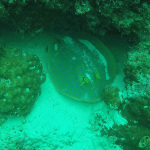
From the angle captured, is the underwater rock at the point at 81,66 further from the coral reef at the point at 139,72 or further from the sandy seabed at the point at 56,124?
the coral reef at the point at 139,72

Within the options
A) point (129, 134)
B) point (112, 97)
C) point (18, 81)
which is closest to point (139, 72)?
point (112, 97)

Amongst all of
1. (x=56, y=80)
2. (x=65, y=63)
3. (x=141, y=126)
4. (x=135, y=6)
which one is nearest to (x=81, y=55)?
(x=65, y=63)

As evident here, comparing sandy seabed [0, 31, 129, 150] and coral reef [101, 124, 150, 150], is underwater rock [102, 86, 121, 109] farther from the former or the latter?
coral reef [101, 124, 150, 150]

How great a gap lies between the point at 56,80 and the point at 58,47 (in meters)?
1.04

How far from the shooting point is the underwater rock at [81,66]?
4508 millimetres

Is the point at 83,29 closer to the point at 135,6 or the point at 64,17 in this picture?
the point at 64,17

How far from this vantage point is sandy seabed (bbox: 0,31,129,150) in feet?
13.7

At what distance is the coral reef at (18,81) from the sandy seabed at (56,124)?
36cm

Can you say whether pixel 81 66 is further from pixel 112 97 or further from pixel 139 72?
pixel 139 72

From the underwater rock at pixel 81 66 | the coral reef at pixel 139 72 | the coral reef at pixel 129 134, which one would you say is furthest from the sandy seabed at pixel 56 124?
the coral reef at pixel 139 72

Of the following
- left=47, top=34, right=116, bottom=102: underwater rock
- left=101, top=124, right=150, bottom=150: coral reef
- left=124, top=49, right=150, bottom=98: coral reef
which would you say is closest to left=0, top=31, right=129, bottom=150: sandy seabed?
left=101, top=124, right=150, bottom=150: coral reef

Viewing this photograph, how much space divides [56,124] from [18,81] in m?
1.64

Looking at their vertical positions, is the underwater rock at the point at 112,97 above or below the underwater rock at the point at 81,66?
below

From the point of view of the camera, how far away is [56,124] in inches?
174
